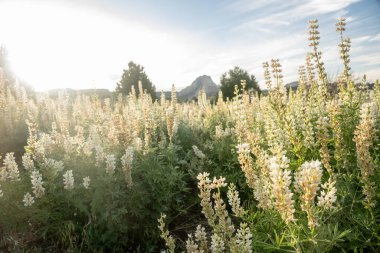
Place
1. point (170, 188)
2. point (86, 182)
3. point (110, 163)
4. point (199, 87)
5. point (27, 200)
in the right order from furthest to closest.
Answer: point (199, 87) < point (170, 188) < point (110, 163) < point (86, 182) < point (27, 200)

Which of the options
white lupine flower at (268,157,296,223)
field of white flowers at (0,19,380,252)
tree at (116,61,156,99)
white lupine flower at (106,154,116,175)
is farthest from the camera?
tree at (116,61,156,99)

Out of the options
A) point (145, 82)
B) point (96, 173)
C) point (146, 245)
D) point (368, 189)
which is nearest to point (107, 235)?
point (146, 245)

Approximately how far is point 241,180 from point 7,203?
11.9ft

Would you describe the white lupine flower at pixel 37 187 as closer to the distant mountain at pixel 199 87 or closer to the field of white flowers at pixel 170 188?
the field of white flowers at pixel 170 188

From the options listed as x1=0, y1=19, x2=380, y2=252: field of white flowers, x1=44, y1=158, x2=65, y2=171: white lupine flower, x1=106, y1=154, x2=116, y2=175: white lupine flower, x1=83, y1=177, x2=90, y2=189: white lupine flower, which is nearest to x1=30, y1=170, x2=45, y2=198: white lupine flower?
x1=0, y1=19, x2=380, y2=252: field of white flowers

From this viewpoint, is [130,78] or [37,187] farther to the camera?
[130,78]

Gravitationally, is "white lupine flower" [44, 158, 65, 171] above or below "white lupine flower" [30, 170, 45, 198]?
above

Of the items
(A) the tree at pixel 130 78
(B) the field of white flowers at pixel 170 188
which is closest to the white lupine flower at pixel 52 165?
(B) the field of white flowers at pixel 170 188

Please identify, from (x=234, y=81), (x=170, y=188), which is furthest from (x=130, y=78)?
(x=170, y=188)

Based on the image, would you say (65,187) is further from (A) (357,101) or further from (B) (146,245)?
(A) (357,101)

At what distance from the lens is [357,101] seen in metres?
5.47

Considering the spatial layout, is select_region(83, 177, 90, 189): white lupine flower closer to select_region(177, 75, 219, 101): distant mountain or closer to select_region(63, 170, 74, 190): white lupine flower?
select_region(63, 170, 74, 190): white lupine flower

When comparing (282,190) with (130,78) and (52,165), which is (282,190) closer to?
(52,165)

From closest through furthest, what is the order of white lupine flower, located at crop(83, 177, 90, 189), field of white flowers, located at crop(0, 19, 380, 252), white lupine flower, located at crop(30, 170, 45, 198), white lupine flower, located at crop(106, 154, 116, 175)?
field of white flowers, located at crop(0, 19, 380, 252), white lupine flower, located at crop(30, 170, 45, 198), white lupine flower, located at crop(83, 177, 90, 189), white lupine flower, located at crop(106, 154, 116, 175)
